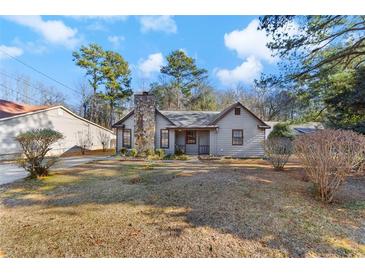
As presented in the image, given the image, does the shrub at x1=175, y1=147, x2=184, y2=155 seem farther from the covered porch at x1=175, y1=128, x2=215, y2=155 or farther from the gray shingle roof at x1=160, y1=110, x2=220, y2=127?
the gray shingle roof at x1=160, y1=110, x2=220, y2=127

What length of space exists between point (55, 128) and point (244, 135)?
1677 centimetres

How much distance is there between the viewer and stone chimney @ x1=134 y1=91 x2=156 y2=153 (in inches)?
635

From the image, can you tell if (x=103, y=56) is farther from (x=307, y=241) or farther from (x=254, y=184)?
(x=307, y=241)

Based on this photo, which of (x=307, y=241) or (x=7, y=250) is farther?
(x=307, y=241)

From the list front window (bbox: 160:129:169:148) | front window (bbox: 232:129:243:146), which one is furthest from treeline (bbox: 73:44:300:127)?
front window (bbox: 232:129:243:146)

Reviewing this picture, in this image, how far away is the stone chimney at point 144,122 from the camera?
16.1 metres

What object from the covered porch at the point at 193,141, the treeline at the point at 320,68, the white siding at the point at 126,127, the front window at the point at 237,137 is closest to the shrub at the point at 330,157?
the treeline at the point at 320,68

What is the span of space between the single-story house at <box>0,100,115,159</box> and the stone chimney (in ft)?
17.7

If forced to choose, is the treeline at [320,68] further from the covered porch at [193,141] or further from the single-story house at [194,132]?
the covered porch at [193,141]

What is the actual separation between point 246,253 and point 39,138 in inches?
288

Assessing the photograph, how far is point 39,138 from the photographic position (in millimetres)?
6918

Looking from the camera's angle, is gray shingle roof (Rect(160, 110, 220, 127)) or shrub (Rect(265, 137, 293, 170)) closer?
shrub (Rect(265, 137, 293, 170))
